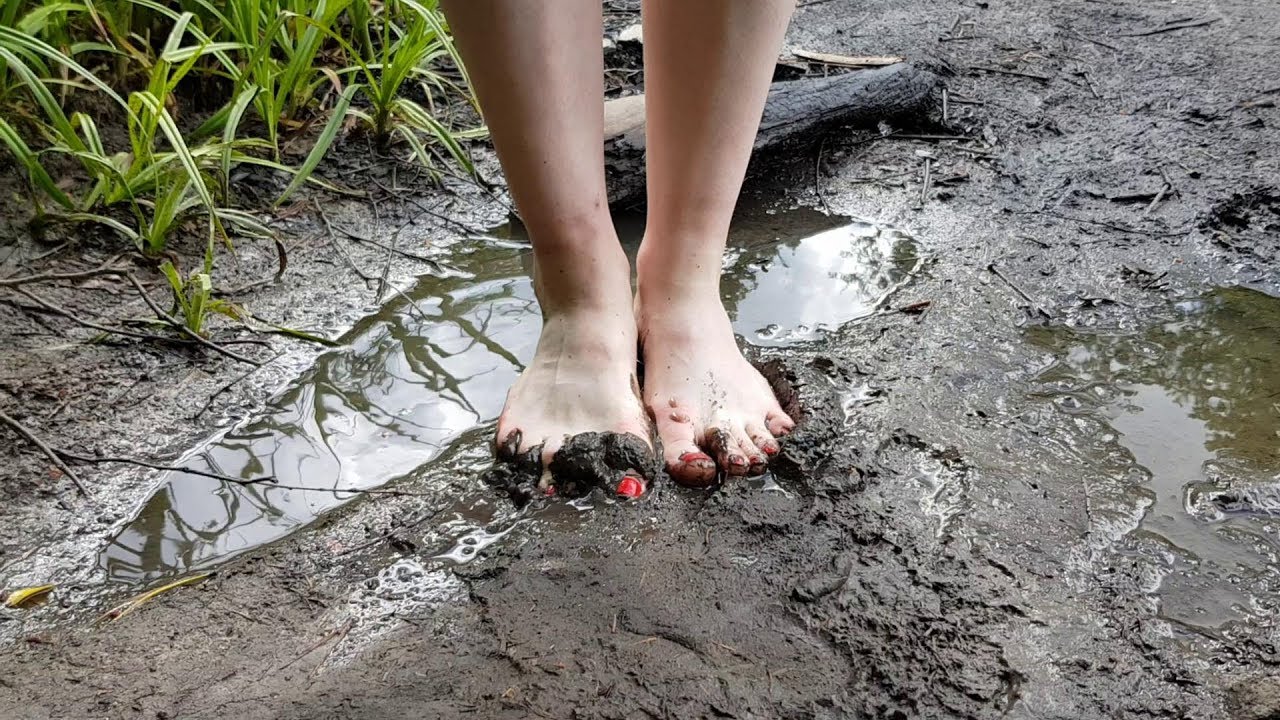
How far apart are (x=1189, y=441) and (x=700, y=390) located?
84cm

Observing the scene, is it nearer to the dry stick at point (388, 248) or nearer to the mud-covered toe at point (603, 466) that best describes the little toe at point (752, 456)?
the mud-covered toe at point (603, 466)

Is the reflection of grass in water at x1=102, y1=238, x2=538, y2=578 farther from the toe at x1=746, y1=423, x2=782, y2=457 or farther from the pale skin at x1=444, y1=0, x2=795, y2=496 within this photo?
the toe at x1=746, y1=423, x2=782, y2=457

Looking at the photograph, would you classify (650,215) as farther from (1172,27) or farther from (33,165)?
(1172,27)

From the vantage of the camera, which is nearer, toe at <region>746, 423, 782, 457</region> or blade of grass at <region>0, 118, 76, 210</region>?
toe at <region>746, 423, 782, 457</region>

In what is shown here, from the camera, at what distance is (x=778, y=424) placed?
1604 millimetres

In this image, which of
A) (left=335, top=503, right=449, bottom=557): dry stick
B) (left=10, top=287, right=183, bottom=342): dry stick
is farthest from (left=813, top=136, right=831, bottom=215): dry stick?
(left=10, top=287, right=183, bottom=342): dry stick

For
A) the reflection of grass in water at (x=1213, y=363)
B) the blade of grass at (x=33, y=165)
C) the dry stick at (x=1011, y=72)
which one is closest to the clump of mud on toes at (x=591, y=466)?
the reflection of grass in water at (x=1213, y=363)

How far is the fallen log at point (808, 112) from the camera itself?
94.2 inches

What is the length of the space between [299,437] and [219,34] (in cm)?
156

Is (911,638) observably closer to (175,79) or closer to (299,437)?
(299,437)

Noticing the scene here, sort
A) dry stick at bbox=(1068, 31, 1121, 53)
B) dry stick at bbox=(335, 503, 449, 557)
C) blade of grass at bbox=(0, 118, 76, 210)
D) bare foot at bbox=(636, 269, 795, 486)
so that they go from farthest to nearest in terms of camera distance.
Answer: dry stick at bbox=(1068, 31, 1121, 53) < blade of grass at bbox=(0, 118, 76, 210) < bare foot at bbox=(636, 269, 795, 486) < dry stick at bbox=(335, 503, 449, 557)

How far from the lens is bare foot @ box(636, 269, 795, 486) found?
59.8 inches

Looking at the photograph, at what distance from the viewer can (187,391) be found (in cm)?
177

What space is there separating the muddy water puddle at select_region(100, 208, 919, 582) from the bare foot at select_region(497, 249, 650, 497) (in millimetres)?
113
